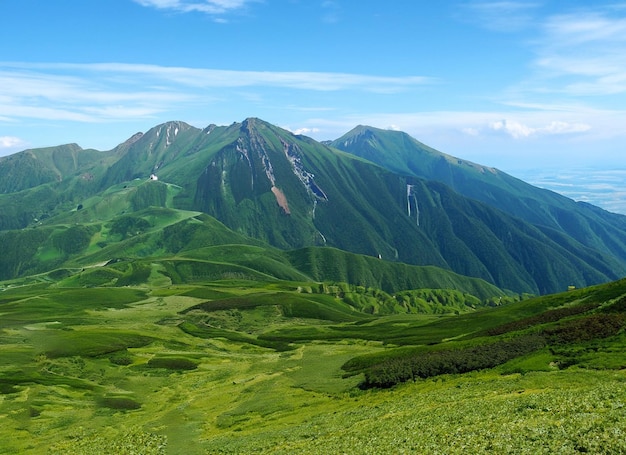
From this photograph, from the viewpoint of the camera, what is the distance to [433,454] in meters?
36.8

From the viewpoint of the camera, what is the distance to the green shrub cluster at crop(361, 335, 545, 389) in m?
82.6

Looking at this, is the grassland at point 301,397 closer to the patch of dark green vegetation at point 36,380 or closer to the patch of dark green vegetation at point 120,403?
the patch of dark green vegetation at point 36,380

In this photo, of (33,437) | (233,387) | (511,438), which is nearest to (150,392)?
(233,387)

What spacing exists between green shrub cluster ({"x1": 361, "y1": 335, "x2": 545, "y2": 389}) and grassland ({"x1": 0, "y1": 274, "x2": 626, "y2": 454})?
3163 mm

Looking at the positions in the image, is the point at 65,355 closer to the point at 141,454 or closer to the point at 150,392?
the point at 150,392

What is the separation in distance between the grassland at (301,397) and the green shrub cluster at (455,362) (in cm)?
316

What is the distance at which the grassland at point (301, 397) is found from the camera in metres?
41.2

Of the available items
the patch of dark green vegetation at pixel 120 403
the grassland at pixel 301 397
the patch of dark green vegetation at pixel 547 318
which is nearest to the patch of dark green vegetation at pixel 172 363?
the grassland at pixel 301 397

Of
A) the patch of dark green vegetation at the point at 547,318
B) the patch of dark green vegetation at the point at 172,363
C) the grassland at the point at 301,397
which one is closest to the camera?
the grassland at the point at 301,397

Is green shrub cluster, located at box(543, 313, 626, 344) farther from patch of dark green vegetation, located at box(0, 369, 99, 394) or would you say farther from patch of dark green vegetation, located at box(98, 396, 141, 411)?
patch of dark green vegetation, located at box(0, 369, 99, 394)

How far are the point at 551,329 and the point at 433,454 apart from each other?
215 ft

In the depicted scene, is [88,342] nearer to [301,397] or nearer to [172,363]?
[172,363]

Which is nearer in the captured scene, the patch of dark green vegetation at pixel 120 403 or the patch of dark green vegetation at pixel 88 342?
the patch of dark green vegetation at pixel 120 403

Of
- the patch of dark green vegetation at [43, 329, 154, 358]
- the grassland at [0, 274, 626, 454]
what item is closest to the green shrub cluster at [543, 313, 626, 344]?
the grassland at [0, 274, 626, 454]
